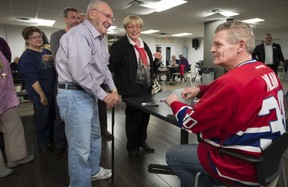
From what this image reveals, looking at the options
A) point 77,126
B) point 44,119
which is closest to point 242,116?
point 77,126

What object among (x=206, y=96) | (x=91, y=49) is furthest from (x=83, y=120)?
(x=206, y=96)

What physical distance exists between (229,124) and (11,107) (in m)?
1.96

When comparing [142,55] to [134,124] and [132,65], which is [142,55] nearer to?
[132,65]

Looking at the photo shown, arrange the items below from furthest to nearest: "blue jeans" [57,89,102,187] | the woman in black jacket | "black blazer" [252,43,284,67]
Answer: "black blazer" [252,43,284,67] < the woman in black jacket < "blue jeans" [57,89,102,187]

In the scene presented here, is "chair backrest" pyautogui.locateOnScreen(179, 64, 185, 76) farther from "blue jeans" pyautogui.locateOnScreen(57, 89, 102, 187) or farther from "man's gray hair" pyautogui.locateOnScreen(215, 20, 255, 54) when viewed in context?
"man's gray hair" pyautogui.locateOnScreen(215, 20, 255, 54)

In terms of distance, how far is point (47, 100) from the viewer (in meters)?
2.30

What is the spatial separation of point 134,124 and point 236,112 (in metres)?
1.50

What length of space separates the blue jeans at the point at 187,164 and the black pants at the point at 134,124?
1.06m

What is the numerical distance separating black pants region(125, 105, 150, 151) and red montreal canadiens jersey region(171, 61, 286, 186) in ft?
4.36

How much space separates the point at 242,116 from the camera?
0.82m

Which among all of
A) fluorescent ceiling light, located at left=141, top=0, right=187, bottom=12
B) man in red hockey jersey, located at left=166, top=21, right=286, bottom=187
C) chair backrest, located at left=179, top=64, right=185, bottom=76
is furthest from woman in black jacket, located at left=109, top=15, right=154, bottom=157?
chair backrest, located at left=179, top=64, right=185, bottom=76

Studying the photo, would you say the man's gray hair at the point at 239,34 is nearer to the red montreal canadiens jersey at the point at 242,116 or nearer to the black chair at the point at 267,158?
the red montreal canadiens jersey at the point at 242,116

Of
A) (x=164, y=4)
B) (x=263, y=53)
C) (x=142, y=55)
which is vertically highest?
(x=164, y=4)

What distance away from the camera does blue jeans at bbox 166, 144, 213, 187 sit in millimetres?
1069
